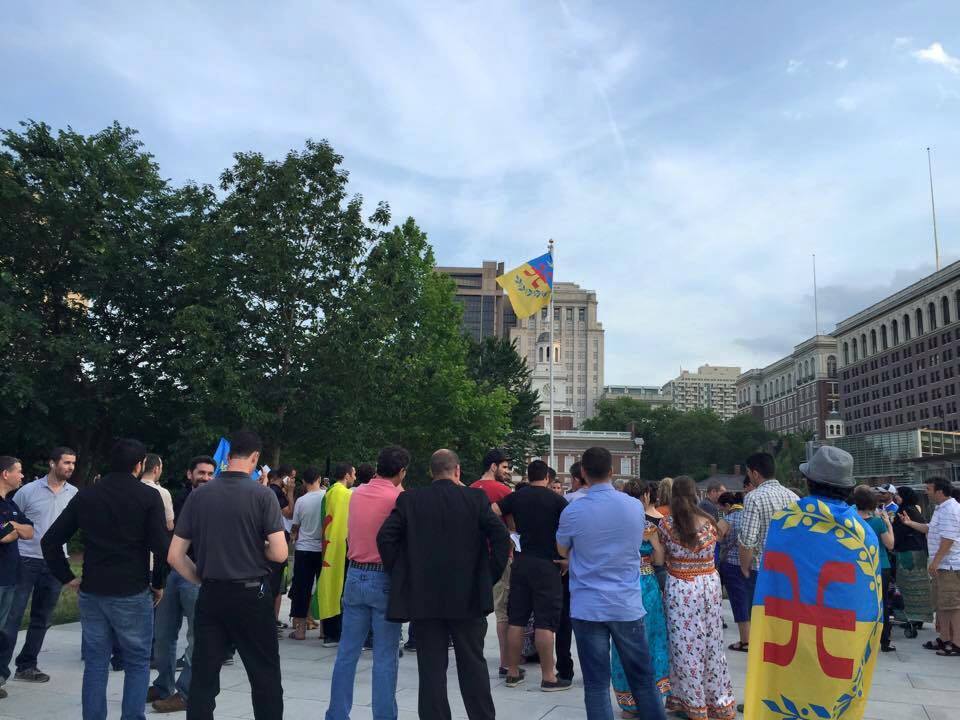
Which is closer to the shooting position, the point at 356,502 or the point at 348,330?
the point at 356,502

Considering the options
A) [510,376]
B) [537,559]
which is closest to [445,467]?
[537,559]

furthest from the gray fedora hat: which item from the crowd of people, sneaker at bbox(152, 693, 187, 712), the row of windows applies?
the row of windows

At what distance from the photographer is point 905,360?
106 metres

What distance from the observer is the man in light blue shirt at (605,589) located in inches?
208

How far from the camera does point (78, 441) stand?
26.6 m

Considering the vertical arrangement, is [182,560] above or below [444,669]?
above

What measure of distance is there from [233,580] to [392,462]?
62.3 inches

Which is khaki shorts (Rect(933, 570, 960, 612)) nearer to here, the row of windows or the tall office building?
the row of windows

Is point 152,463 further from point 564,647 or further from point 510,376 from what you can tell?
point 510,376

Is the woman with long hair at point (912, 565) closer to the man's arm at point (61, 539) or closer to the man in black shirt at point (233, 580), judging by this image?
the man in black shirt at point (233, 580)

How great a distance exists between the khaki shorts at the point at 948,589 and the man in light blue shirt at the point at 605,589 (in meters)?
5.95

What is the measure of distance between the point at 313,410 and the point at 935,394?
3799 inches

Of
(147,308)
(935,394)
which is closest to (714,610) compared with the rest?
(147,308)

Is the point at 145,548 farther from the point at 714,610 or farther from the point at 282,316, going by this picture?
the point at 282,316
